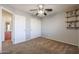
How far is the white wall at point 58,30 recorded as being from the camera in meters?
2.01

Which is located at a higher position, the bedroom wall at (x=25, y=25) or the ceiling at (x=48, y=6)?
the ceiling at (x=48, y=6)

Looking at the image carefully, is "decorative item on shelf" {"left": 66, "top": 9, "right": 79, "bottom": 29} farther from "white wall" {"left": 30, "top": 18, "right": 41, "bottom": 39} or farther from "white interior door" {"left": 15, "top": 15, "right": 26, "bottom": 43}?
"white interior door" {"left": 15, "top": 15, "right": 26, "bottom": 43}

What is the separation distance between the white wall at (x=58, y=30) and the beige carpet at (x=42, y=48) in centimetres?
10

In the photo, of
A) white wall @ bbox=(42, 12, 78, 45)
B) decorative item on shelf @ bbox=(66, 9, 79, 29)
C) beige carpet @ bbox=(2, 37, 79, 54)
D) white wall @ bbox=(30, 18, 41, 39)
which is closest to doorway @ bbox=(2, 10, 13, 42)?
beige carpet @ bbox=(2, 37, 79, 54)

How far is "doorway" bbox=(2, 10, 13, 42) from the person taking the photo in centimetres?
205

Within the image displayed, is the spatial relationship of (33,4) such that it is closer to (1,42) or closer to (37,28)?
(37,28)

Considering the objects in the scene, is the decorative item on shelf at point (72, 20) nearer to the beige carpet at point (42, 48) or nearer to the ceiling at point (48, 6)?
the ceiling at point (48, 6)

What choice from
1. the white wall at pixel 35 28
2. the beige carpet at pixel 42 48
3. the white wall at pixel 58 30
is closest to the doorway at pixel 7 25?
the beige carpet at pixel 42 48

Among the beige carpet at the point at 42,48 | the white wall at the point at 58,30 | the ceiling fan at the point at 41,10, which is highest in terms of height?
the ceiling fan at the point at 41,10

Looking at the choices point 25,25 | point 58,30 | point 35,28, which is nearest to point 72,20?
point 58,30

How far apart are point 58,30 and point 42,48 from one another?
428mm

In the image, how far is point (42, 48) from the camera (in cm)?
206
